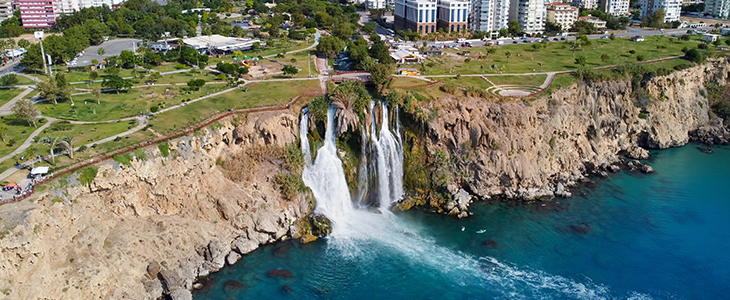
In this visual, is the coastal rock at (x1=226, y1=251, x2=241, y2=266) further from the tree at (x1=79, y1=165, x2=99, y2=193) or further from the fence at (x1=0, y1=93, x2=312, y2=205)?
the fence at (x1=0, y1=93, x2=312, y2=205)

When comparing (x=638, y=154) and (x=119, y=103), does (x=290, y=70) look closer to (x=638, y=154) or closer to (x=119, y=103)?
(x=119, y=103)

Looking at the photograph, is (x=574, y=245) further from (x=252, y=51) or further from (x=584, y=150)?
(x=252, y=51)

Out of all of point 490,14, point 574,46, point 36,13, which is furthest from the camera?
point 36,13

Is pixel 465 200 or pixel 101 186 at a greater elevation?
pixel 101 186

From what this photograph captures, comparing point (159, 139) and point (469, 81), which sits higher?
point (469, 81)

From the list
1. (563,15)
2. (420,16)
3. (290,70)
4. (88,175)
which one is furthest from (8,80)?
(563,15)

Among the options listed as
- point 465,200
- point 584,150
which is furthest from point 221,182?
point 584,150
